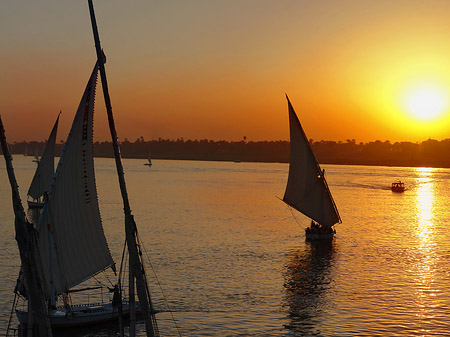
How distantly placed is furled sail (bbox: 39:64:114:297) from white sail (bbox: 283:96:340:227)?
48.0 m

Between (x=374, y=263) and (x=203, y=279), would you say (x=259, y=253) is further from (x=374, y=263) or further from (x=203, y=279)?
(x=203, y=279)

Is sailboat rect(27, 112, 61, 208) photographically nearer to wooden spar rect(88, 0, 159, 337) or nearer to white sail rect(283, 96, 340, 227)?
white sail rect(283, 96, 340, 227)

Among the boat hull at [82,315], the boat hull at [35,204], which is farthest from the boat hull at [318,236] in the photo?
the boat hull at [35,204]

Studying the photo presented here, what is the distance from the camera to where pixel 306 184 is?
2894 inches

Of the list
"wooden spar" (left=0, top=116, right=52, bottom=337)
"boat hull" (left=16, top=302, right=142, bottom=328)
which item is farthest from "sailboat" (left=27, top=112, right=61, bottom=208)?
"wooden spar" (left=0, top=116, right=52, bottom=337)

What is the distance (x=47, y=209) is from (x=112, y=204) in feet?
331

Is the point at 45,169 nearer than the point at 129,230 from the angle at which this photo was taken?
No

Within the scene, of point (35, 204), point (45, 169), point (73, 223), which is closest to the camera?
point (73, 223)

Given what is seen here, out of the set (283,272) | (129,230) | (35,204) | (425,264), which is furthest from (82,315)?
(35,204)

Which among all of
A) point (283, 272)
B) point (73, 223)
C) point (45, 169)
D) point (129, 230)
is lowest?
point (283, 272)

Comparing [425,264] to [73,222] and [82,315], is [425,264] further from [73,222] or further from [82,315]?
[73,222]

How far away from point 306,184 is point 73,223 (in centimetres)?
4997

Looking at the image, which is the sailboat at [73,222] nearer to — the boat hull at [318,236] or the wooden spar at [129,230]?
the wooden spar at [129,230]

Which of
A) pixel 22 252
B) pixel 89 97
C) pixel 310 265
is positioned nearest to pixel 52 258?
pixel 89 97
